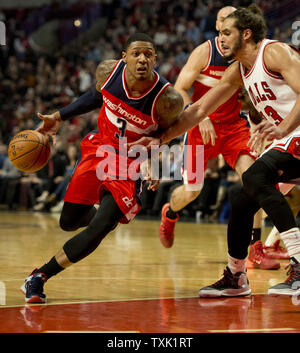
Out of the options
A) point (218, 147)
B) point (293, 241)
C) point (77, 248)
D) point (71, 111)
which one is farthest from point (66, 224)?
point (218, 147)

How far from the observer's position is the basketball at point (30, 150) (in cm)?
481

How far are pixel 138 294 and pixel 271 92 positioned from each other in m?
1.67

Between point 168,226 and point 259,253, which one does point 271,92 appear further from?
point 168,226

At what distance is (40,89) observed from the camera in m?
19.0

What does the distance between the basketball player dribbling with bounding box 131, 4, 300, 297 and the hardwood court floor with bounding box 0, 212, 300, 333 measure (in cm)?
27

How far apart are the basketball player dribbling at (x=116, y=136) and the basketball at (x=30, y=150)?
7.1 inches

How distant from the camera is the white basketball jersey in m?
4.22

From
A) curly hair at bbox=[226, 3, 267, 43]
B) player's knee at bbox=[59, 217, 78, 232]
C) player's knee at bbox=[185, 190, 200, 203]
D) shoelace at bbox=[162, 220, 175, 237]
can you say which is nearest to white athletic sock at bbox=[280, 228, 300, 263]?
curly hair at bbox=[226, 3, 267, 43]

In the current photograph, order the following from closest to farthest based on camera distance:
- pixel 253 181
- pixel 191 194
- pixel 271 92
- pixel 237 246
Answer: pixel 253 181, pixel 271 92, pixel 237 246, pixel 191 194

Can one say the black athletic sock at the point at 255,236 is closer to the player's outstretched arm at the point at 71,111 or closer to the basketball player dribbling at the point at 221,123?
the basketball player dribbling at the point at 221,123

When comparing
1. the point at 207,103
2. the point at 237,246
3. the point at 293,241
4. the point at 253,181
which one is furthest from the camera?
the point at 207,103

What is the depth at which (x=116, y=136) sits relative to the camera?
4.66 meters
